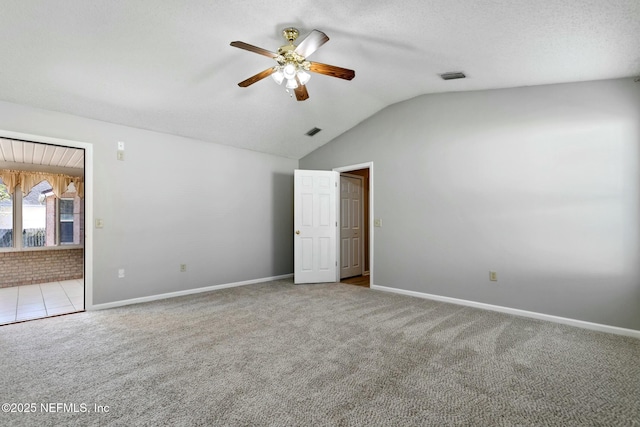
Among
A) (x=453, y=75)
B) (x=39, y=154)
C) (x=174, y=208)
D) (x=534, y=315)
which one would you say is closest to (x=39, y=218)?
(x=39, y=154)

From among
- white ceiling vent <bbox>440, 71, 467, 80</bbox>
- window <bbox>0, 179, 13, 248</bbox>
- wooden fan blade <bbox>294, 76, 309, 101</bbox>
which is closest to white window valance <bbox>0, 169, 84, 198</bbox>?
window <bbox>0, 179, 13, 248</bbox>

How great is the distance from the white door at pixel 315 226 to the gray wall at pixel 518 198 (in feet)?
2.99

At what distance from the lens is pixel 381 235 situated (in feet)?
16.1

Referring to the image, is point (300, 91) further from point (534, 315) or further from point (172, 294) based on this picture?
point (534, 315)

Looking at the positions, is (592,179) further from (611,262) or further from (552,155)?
(611,262)

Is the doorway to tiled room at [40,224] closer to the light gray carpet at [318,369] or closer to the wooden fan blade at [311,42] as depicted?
the light gray carpet at [318,369]

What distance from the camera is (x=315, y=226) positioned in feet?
17.8

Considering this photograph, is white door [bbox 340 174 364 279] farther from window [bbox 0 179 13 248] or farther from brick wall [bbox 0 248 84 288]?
window [bbox 0 179 13 248]

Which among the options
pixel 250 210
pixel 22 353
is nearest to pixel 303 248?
pixel 250 210

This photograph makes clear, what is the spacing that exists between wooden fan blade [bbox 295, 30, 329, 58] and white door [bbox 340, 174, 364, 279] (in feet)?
10.9

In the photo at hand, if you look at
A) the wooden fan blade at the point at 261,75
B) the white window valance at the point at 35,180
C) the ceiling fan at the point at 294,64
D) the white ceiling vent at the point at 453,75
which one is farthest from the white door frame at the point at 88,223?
the white ceiling vent at the point at 453,75

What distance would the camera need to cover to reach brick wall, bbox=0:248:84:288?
5602mm

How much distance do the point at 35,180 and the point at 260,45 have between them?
5.99 metres

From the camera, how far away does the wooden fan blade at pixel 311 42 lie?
227cm
